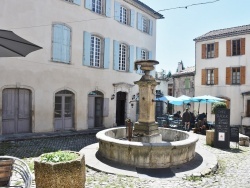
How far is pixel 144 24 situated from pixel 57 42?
8.79 m

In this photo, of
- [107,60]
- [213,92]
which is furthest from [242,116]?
[107,60]

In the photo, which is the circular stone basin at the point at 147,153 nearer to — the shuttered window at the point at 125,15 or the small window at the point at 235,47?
the shuttered window at the point at 125,15

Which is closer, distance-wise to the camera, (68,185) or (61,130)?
(68,185)

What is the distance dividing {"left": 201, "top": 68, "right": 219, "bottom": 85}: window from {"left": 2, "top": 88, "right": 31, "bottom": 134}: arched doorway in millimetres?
16725

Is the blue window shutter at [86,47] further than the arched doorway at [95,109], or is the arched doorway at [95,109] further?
the arched doorway at [95,109]

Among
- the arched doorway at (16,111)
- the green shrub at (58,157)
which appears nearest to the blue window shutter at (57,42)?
the arched doorway at (16,111)

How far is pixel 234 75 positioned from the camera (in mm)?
21750

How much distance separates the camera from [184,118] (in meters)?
15.9

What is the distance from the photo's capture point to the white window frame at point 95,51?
50.5ft

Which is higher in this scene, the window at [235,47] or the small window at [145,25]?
the small window at [145,25]

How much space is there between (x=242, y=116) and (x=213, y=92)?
11.0 ft

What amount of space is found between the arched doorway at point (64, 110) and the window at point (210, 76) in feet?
46.6

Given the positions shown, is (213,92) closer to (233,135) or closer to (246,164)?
(233,135)

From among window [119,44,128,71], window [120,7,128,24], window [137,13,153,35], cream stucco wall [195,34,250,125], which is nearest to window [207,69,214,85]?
cream stucco wall [195,34,250,125]
